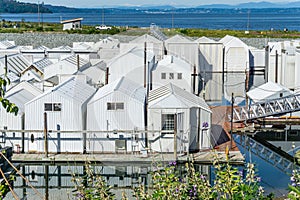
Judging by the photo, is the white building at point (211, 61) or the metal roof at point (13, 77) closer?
the metal roof at point (13, 77)

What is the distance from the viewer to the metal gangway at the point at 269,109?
20.7 metres

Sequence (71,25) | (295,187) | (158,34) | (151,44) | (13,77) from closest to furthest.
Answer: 1. (295,187)
2. (13,77)
3. (151,44)
4. (158,34)
5. (71,25)

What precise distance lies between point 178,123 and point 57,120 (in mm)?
3453

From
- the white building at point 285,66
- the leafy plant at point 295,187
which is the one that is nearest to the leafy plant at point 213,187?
the leafy plant at point 295,187

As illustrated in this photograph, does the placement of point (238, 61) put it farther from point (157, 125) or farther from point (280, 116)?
point (157, 125)

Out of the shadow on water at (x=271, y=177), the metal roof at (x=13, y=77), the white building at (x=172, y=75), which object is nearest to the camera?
the shadow on water at (x=271, y=177)

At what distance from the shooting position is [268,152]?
18.4 meters

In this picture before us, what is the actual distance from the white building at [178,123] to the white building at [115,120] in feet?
1.35

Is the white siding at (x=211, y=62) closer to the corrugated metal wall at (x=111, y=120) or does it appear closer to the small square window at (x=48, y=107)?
the corrugated metal wall at (x=111, y=120)

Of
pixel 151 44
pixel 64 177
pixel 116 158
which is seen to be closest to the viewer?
pixel 64 177

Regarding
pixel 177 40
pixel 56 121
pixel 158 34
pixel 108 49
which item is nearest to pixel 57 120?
pixel 56 121

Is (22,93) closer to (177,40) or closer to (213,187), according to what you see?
(213,187)

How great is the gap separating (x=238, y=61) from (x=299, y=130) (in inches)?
685

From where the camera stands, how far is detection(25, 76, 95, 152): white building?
650 inches
